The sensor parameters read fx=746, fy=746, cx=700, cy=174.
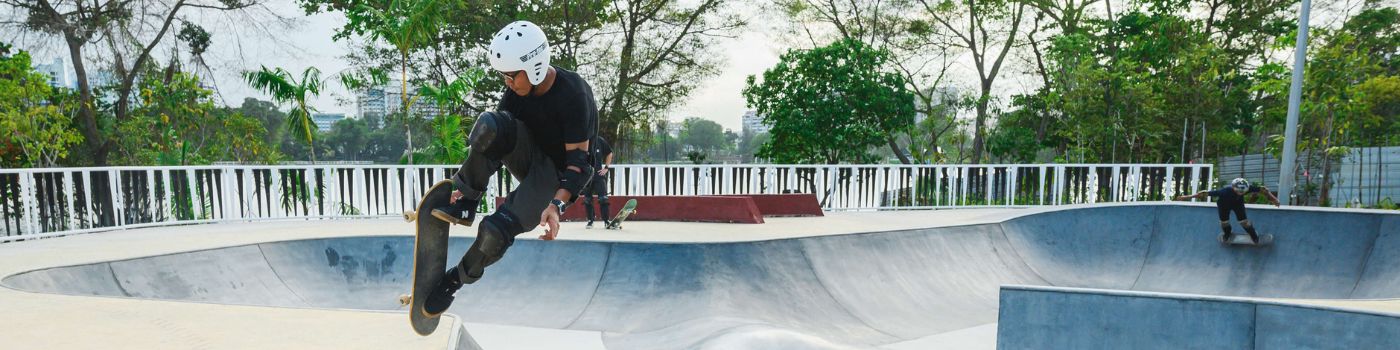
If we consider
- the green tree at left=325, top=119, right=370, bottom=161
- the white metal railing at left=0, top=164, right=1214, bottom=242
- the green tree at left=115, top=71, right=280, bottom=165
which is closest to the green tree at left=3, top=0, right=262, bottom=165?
the green tree at left=115, top=71, right=280, bottom=165

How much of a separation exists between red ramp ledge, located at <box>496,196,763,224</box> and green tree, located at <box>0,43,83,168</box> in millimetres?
20139

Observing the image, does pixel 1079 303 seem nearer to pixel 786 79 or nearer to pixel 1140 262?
pixel 1140 262

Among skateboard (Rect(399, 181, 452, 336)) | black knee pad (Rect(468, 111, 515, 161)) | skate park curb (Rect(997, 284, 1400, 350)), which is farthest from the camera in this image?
skate park curb (Rect(997, 284, 1400, 350))

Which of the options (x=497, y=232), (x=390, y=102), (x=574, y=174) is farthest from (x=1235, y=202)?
(x=390, y=102)

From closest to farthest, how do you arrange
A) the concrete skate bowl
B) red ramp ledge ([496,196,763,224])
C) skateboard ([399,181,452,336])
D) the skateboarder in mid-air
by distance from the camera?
skateboard ([399,181,452,336]) < the concrete skate bowl < the skateboarder in mid-air < red ramp ledge ([496,196,763,224])

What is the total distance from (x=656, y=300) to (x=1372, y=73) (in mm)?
27262

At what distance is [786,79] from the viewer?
91.7ft

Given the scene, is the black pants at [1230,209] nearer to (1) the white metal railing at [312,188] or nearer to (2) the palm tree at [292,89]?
(1) the white metal railing at [312,188]

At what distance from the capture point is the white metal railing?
10445mm

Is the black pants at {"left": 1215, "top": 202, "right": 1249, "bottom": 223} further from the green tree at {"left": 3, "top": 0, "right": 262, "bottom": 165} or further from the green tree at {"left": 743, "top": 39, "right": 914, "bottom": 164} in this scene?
the green tree at {"left": 3, "top": 0, "right": 262, "bottom": 165}

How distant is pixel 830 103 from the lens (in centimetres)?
2714

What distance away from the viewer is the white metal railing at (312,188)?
34.3 feet

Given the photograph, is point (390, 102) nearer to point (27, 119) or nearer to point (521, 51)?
point (27, 119)

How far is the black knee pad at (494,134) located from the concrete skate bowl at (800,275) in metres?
2.83
